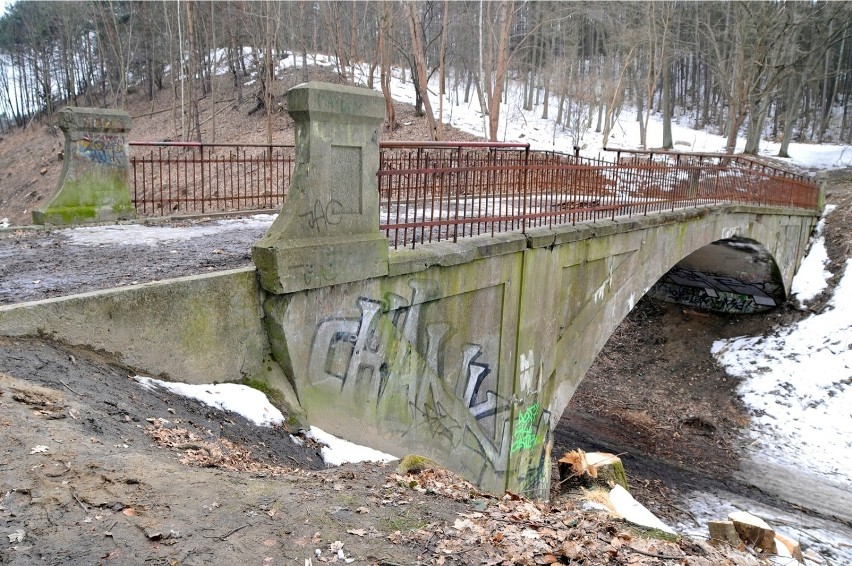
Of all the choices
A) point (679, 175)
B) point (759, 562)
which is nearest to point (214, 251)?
point (759, 562)

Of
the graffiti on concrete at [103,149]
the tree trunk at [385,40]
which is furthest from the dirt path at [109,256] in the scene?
the tree trunk at [385,40]

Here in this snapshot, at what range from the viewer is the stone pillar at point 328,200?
4.76 meters

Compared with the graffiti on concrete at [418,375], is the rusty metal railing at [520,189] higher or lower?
higher

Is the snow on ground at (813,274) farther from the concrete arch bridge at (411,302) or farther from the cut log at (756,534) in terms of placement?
the cut log at (756,534)

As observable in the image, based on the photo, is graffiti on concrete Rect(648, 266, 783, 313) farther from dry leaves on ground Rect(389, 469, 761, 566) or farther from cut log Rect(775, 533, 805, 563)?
dry leaves on ground Rect(389, 469, 761, 566)

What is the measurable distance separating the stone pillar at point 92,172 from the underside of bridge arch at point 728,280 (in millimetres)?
15172

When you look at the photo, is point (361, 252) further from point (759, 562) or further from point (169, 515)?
point (759, 562)

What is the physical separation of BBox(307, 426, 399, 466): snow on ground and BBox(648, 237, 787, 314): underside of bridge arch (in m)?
15.3

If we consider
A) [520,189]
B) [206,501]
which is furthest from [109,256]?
[520,189]

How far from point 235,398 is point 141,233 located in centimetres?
400

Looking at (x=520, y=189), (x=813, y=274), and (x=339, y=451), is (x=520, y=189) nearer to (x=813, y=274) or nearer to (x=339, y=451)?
(x=339, y=451)

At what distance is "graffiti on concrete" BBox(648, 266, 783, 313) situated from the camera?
19344mm

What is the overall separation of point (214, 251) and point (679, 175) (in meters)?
9.52

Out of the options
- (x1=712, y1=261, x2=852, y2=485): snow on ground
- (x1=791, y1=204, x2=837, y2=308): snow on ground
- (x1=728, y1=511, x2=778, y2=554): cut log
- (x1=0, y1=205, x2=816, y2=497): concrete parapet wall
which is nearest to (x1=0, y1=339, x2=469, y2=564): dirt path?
(x1=0, y1=205, x2=816, y2=497): concrete parapet wall
